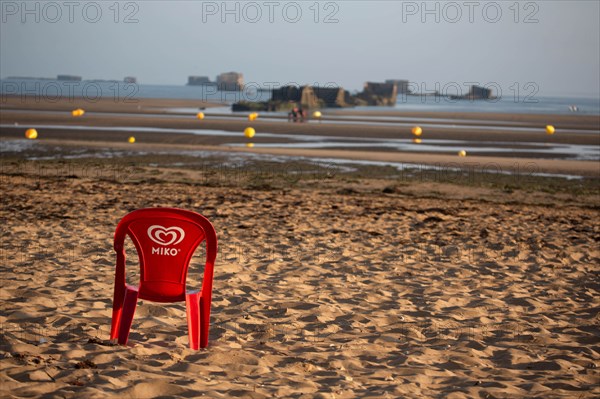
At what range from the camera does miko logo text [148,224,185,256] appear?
203 inches

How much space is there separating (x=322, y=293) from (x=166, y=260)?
2.16 metres

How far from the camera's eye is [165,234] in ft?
17.0

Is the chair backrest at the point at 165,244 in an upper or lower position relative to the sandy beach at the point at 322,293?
upper

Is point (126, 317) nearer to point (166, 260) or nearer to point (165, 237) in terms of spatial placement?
point (166, 260)

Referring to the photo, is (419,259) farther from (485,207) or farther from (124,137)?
(124,137)

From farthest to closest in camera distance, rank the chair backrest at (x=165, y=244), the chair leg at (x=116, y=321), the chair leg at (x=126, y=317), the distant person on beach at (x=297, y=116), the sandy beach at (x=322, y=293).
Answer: the distant person on beach at (x=297, y=116)
the chair leg at (x=116, y=321)
the chair leg at (x=126, y=317)
the chair backrest at (x=165, y=244)
the sandy beach at (x=322, y=293)

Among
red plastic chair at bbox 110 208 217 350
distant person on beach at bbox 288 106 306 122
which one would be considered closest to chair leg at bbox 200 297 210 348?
red plastic chair at bbox 110 208 217 350

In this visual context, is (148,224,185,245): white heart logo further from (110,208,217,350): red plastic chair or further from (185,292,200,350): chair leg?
(185,292,200,350): chair leg

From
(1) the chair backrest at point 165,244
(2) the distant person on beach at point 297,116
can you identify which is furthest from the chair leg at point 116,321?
(2) the distant person on beach at point 297,116

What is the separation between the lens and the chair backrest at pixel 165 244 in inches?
201

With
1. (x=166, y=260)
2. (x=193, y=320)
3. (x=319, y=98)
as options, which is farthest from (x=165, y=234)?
(x=319, y=98)

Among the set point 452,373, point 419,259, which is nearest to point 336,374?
point 452,373

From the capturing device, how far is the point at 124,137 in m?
28.7

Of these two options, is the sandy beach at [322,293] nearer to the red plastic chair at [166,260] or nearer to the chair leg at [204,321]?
the chair leg at [204,321]
